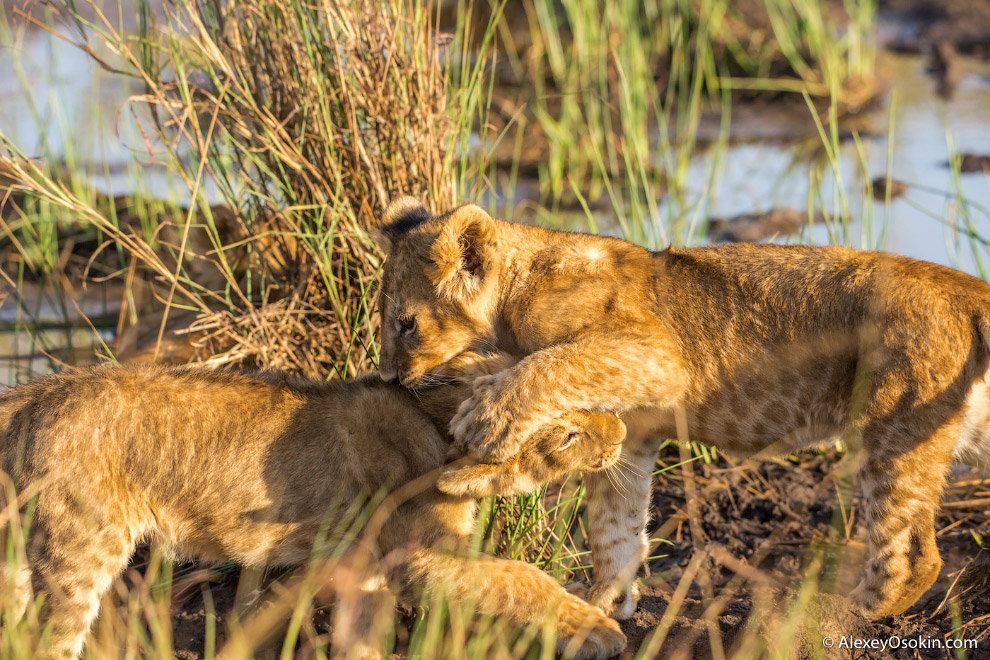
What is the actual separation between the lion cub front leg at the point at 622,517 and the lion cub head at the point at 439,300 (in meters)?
0.75

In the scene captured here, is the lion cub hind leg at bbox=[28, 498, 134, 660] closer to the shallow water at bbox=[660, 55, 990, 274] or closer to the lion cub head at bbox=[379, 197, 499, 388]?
the lion cub head at bbox=[379, 197, 499, 388]

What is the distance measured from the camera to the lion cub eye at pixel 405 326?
14.3 feet

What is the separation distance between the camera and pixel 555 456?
370 centimetres

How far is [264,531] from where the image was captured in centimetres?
377

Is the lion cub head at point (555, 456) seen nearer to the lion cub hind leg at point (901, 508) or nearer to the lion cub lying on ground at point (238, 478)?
the lion cub lying on ground at point (238, 478)

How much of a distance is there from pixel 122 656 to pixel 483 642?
1462 millimetres

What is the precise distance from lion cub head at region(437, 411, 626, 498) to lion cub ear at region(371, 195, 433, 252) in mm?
1273

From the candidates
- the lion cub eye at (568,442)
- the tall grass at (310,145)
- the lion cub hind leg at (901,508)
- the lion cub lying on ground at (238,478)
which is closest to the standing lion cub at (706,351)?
the lion cub hind leg at (901,508)

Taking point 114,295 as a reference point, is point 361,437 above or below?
above

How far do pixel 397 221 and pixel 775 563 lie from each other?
2.26 metres

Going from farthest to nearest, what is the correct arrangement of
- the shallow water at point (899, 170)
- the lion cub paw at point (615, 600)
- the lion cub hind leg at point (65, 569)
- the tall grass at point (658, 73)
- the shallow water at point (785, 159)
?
the tall grass at point (658, 73), the shallow water at point (899, 170), the shallow water at point (785, 159), the lion cub paw at point (615, 600), the lion cub hind leg at point (65, 569)

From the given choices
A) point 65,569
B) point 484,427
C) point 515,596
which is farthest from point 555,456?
point 65,569

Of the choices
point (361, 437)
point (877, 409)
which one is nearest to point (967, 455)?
point (877, 409)

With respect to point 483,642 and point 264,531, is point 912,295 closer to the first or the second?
point 483,642
